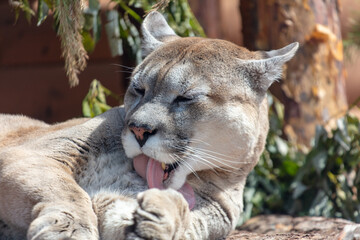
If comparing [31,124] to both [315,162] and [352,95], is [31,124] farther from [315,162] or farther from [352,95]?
[352,95]

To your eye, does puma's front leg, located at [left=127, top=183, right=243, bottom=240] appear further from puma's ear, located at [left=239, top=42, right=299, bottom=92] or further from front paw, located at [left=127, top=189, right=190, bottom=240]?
puma's ear, located at [left=239, top=42, right=299, bottom=92]

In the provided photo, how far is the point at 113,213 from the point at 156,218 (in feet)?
1.15

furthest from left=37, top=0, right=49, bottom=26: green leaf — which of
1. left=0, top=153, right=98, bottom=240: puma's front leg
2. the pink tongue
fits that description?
the pink tongue

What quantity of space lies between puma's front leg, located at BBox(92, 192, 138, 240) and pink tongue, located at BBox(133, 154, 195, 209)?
156 millimetres

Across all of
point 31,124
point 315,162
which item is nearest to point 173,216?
point 31,124

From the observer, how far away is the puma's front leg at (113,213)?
2.83 meters

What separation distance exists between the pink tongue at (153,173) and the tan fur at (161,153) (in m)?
0.05

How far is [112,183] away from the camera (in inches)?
127

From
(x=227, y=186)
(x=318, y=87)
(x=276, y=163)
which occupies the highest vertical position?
(x=227, y=186)

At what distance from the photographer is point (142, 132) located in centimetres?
303

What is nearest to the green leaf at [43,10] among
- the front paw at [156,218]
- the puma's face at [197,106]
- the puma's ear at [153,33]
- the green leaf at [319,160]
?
the puma's ear at [153,33]

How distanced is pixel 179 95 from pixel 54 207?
0.92 metres

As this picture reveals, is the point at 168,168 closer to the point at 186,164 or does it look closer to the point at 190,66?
the point at 186,164

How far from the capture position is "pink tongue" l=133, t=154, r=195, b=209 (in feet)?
10.2
